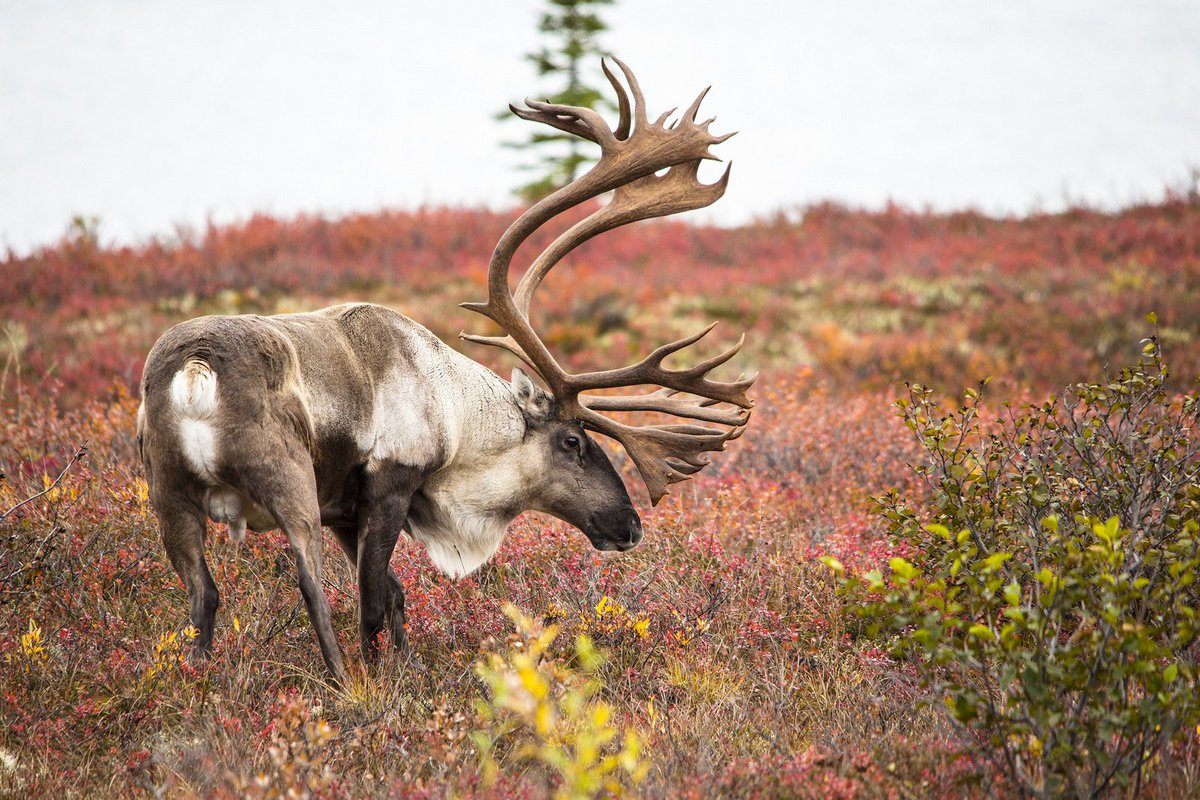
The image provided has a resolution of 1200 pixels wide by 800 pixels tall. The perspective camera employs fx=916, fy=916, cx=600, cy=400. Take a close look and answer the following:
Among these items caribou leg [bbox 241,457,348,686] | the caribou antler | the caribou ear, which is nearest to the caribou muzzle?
the caribou antler

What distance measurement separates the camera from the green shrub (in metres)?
2.50

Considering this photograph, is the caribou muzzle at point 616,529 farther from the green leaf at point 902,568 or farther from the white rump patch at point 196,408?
the green leaf at point 902,568

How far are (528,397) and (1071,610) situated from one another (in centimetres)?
243

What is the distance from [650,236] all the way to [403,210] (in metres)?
4.49

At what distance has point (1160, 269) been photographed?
1373 cm

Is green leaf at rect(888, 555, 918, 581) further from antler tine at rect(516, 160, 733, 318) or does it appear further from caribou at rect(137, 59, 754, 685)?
antler tine at rect(516, 160, 733, 318)

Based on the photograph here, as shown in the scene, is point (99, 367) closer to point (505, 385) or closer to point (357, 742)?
point (505, 385)

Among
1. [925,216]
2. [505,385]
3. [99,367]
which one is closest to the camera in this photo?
[505,385]

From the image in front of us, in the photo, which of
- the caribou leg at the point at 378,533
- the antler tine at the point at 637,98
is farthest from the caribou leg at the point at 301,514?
the antler tine at the point at 637,98

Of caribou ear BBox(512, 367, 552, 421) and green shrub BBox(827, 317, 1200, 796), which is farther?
caribou ear BBox(512, 367, 552, 421)

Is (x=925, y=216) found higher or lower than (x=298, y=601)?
higher

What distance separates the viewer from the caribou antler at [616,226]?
437 cm

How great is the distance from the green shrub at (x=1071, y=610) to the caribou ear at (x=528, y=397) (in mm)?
1636

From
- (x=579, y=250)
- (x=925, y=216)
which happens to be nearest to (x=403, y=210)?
(x=579, y=250)
